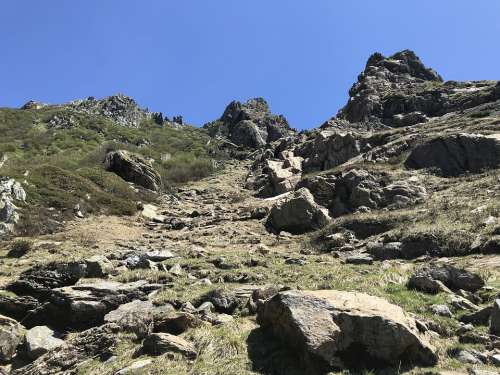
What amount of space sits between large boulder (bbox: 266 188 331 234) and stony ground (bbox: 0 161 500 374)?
36.2 inches

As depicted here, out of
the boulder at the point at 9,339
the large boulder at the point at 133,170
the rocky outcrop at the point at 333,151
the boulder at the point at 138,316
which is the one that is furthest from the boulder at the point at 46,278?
the rocky outcrop at the point at 333,151

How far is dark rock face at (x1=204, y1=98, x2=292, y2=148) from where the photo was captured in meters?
89.3

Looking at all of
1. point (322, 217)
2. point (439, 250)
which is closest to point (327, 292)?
→ point (439, 250)

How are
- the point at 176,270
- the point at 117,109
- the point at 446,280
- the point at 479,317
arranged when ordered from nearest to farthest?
1. the point at 479,317
2. the point at 446,280
3. the point at 176,270
4. the point at 117,109

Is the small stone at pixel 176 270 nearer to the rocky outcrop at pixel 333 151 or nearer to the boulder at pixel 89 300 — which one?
the boulder at pixel 89 300

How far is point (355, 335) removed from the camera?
7.37m

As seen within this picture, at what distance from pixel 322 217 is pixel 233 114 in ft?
280

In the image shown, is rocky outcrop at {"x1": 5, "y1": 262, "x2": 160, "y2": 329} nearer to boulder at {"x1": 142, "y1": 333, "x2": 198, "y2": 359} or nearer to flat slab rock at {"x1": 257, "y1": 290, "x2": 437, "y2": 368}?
boulder at {"x1": 142, "y1": 333, "x2": 198, "y2": 359}

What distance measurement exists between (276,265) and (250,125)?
7797 cm

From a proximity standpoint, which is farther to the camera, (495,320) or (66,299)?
(66,299)

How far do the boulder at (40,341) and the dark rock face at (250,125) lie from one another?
75.4 meters

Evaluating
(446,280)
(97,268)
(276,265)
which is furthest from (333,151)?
(446,280)

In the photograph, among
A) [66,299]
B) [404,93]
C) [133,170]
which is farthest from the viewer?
[404,93]

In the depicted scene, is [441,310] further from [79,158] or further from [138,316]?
[79,158]
